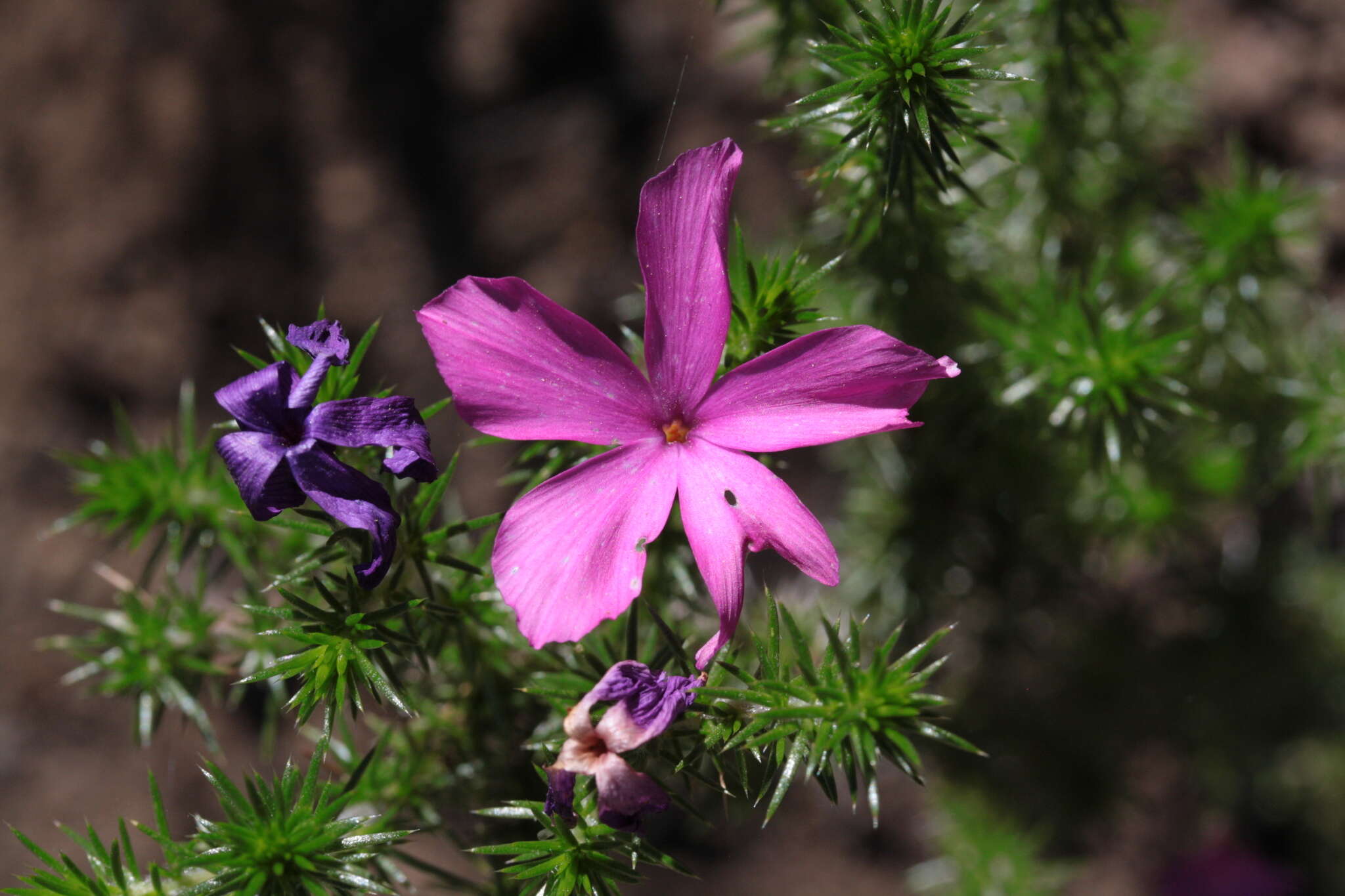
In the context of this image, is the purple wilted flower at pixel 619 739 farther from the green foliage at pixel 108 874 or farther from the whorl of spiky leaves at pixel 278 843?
the green foliage at pixel 108 874

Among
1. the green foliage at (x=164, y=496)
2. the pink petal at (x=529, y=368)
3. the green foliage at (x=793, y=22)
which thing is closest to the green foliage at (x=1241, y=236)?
the green foliage at (x=793, y=22)

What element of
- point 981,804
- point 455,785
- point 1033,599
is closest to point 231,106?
point 455,785

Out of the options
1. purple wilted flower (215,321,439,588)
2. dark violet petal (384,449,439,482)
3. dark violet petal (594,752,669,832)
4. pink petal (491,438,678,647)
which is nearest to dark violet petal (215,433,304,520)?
purple wilted flower (215,321,439,588)

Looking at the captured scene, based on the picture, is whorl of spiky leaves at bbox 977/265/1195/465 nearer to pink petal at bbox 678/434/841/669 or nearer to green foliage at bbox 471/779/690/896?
pink petal at bbox 678/434/841/669

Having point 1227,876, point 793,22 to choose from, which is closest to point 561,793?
point 793,22

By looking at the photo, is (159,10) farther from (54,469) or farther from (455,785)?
(455,785)
